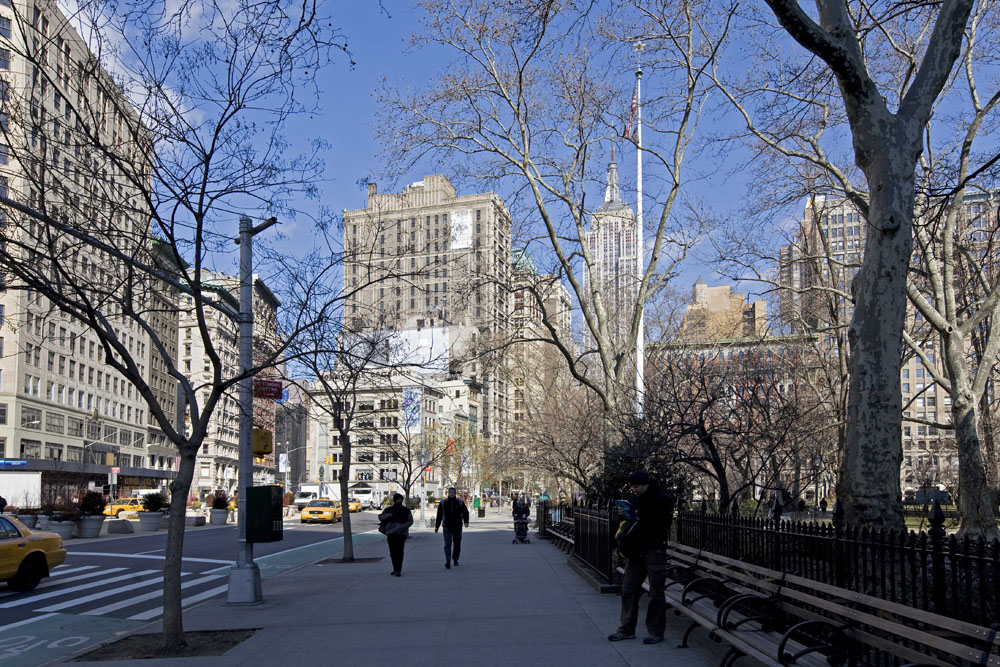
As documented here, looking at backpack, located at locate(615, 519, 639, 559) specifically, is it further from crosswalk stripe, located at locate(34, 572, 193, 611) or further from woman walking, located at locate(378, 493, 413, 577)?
crosswalk stripe, located at locate(34, 572, 193, 611)

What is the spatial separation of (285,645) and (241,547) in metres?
4.09

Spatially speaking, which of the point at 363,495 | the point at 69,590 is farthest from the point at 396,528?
the point at 363,495

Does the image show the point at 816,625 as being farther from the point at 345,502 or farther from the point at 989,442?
the point at 989,442

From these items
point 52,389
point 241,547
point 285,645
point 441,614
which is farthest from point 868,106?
point 52,389

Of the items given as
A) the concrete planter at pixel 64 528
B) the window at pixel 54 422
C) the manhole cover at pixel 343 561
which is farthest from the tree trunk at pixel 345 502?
the window at pixel 54 422

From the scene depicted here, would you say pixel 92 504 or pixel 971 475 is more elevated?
pixel 971 475

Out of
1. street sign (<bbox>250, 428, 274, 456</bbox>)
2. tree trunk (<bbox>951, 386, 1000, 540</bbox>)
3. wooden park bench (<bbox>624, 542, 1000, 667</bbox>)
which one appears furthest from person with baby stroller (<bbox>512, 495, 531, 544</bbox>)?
wooden park bench (<bbox>624, 542, 1000, 667</bbox>)

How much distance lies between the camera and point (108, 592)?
54.4 feet

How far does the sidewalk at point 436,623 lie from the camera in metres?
8.92

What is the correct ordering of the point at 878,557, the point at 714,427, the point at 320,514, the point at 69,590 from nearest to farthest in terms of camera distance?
the point at 878,557 < the point at 714,427 < the point at 69,590 < the point at 320,514

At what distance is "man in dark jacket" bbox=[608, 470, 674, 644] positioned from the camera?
9.01 metres

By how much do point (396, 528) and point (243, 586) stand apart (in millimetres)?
4758

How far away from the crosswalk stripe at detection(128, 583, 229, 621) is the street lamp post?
1.21 metres

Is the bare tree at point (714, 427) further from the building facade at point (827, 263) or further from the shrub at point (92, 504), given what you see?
the shrub at point (92, 504)
